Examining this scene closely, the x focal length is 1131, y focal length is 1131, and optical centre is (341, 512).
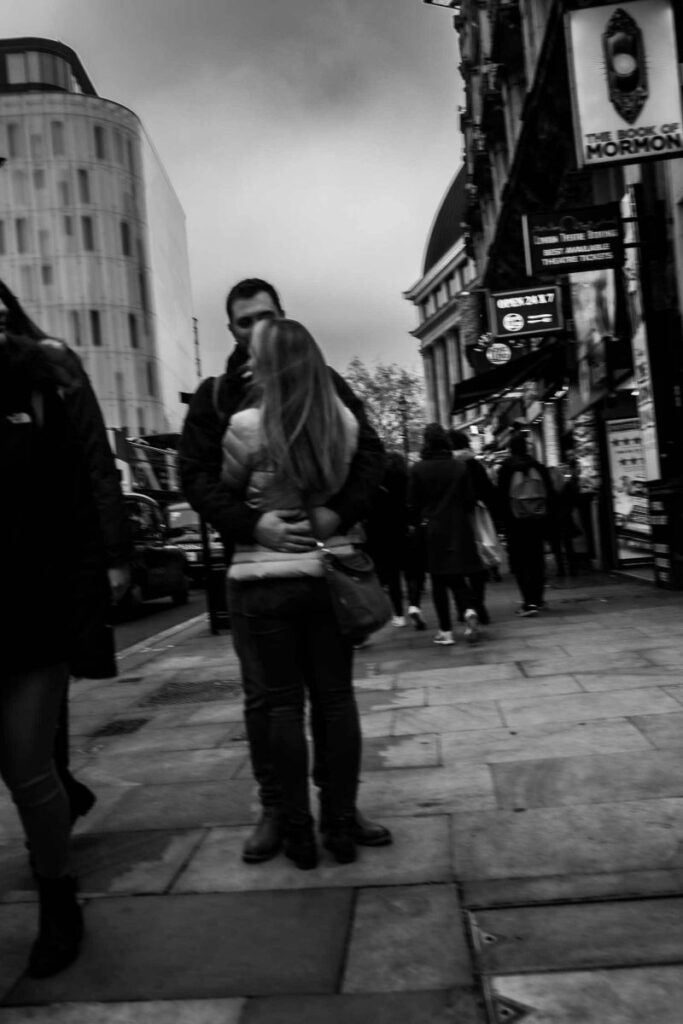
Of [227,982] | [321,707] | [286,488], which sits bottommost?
[227,982]

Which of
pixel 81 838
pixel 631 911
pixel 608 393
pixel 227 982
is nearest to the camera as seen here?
pixel 227 982

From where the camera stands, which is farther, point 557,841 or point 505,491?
point 505,491

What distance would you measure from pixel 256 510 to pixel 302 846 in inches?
42.3

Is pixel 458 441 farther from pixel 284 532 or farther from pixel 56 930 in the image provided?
pixel 56 930

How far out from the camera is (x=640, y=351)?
12047 millimetres

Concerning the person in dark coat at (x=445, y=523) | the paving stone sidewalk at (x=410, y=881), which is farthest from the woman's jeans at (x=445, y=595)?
the paving stone sidewalk at (x=410, y=881)

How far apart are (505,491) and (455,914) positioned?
7.89 m

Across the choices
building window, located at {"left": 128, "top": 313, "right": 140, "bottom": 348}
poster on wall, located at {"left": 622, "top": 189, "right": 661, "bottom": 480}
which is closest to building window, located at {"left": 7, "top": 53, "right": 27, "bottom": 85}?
building window, located at {"left": 128, "top": 313, "right": 140, "bottom": 348}

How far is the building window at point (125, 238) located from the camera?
60.9m

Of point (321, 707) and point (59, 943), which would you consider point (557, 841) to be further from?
point (59, 943)

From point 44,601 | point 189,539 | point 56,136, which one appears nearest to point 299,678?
point 44,601

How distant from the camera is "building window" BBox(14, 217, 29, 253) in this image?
58781 millimetres

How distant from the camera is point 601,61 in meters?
10.6

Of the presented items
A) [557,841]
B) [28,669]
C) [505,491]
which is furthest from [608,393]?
[28,669]
